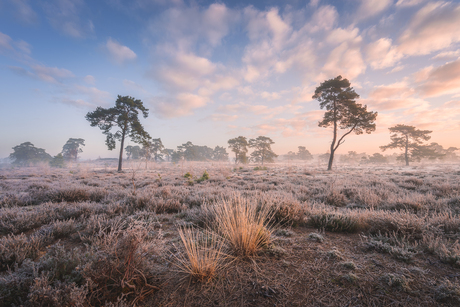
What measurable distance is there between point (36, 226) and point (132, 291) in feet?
12.7

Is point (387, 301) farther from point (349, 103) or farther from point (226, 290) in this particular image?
point (349, 103)

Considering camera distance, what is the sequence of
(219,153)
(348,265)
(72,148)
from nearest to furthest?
(348,265), (72,148), (219,153)

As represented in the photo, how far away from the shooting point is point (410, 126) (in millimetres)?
36812

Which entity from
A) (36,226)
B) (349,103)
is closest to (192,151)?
(349,103)

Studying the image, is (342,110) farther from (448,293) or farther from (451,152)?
(451,152)

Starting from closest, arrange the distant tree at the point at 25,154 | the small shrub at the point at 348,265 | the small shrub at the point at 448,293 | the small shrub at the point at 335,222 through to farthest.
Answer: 1. the small shrub at the point at 448,293
2. the small shrub at the point at 348,265
3. the small shrub at the point at 335,222
4. the distant tree at the point at 25,154

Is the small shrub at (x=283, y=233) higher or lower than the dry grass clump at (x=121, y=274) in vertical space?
lower

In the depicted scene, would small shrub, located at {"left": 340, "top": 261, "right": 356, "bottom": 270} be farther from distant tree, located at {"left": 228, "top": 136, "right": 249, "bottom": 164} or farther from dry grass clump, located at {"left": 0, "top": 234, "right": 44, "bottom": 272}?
distant tree, located at {"left": 228, "top": 136, "right": 249, "bottom": 164}

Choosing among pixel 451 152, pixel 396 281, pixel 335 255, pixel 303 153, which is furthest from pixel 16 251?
pixel 451 152

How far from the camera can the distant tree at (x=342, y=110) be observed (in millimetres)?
19562

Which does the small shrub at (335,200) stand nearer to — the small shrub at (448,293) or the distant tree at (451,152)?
the small shrub at (448,293)

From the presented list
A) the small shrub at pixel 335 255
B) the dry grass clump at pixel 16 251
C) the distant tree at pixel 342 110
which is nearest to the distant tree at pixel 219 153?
the distant tree at pixel 342 110

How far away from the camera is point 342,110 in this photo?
20.7 meters

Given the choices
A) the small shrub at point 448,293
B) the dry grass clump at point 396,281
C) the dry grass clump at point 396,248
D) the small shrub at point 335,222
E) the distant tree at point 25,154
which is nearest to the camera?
the small shrub at point 448,293
